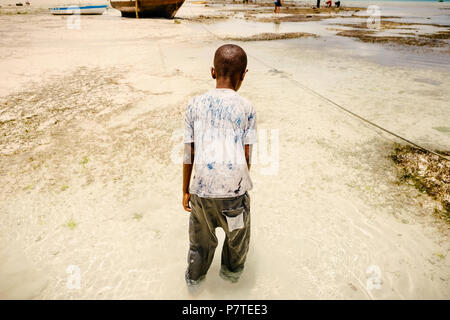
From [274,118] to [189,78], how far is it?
9.39 feet

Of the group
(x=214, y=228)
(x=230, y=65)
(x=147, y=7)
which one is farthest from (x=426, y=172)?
(x=147, y=7)

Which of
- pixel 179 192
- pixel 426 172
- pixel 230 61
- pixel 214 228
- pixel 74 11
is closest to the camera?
pixel 230 61

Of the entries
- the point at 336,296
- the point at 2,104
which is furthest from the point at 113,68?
the point at 336,296

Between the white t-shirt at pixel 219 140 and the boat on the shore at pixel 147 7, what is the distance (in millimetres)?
22643

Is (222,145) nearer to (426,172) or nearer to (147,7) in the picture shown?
(426,172)

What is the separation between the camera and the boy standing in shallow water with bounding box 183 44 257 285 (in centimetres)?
Result: 142

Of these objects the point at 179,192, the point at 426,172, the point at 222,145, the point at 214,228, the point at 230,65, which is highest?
the point at 230,65

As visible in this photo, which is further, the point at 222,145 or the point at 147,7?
the point at 147,7

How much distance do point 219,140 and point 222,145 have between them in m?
0.03

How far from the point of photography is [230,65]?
1420 millimetres

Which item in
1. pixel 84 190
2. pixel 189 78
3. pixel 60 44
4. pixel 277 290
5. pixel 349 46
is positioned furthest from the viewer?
pixel 349 46

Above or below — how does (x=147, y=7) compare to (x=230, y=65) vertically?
above

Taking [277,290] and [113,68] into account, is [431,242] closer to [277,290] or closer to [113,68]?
[277,290]

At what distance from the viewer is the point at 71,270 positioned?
205 centimetres
